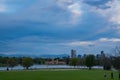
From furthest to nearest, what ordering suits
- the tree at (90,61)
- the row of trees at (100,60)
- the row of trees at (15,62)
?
the tree at (90,61) → the row of trees at (15,62) → the row of trees at (100,60)

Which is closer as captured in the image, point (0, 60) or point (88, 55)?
point (88, 55)

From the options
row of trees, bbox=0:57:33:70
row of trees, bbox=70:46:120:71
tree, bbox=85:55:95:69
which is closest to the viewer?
row of trees, bbox=70:46:120:71

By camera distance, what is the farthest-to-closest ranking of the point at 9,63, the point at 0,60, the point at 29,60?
the point at 0,60 → the point at 9,63 → the point at 29,60

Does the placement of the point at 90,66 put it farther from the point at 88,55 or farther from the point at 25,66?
the point at 25,66

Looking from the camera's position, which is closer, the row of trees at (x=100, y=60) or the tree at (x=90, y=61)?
the row of trees at (x=100, y=60)

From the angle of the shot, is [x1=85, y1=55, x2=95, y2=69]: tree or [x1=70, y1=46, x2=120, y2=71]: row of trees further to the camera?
[x1=85, y1=55, x2=95, y2=69]: tree

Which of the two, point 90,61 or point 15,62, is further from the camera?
point 15,62

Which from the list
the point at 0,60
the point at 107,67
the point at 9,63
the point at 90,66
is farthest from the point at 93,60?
the point at 0,60

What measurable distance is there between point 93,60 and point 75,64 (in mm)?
27544

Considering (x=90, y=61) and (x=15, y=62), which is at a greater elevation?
(x=15, y=62)

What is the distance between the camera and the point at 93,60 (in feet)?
488

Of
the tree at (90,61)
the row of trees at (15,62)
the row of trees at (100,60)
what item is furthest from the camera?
the tree at (90,61)

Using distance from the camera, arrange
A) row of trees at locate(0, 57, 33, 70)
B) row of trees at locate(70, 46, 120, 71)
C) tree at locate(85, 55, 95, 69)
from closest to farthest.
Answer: row of trees at locate(70, 46, 120, 71)
row of trees at locate(0, 57, 33, 70)
tree at locate(85, 55, 95, 69)

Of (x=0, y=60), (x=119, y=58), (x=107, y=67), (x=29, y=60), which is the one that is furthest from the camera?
(x=0, y=60)
